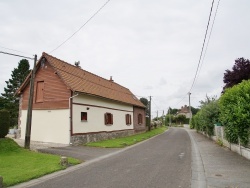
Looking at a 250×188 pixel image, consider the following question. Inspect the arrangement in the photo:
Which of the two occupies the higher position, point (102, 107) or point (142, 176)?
point (102, 107)

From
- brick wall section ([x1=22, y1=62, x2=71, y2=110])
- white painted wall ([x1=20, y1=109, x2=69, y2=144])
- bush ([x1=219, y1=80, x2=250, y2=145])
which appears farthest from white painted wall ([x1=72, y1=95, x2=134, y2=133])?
bush ([x1=219, y1=80, x2=250, y2=145])

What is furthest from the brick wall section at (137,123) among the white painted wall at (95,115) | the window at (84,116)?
the window at (84,116)

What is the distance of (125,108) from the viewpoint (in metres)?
30.4

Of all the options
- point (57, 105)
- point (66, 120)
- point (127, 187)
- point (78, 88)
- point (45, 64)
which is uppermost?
point (45, 64)

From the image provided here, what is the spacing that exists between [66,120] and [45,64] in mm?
5390

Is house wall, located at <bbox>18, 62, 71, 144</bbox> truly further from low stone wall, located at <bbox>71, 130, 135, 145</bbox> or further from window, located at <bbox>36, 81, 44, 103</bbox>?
low stone wall, located at <bbox>71, 130, 135, 145</bbox>

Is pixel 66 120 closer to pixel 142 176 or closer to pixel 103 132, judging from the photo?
pixel 103 132

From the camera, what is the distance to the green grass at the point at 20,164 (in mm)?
8352

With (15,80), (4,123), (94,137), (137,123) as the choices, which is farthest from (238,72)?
(15,80)

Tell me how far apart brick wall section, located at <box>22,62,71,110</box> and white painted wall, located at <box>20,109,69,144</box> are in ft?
1.60

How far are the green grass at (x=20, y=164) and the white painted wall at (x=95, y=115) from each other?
5.81m

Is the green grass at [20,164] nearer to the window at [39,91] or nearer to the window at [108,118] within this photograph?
the window at [39,91]

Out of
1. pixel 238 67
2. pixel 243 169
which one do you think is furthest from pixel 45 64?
pixel 238 67

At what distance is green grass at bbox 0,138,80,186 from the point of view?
8.35 metres
